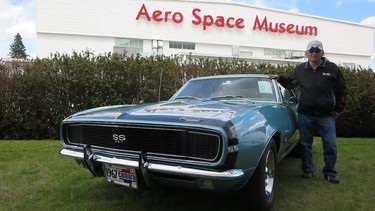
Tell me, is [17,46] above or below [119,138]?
above

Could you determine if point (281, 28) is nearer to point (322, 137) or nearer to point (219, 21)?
point (219, 21)

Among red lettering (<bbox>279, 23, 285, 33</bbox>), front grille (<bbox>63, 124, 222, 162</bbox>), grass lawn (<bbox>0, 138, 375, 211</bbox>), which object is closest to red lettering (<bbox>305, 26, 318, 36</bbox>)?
red lettering (<bbox>279, 23, 285, 33</bbox>)

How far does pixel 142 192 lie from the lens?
424cm

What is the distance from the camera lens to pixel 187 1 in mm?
46344

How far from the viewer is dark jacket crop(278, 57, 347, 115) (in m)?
4.73

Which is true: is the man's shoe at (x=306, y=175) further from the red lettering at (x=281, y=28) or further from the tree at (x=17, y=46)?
the tree at (x=17, y=46)

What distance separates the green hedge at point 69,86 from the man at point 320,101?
422 cm

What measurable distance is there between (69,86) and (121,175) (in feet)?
20.6

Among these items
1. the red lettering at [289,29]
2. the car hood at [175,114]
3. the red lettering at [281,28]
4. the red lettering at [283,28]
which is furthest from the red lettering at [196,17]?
the car hood at [175,114]

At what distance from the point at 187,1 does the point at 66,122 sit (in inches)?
1762

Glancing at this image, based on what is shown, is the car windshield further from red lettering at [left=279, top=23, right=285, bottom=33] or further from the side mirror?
red lettering at [left=279, top=23, right=285, bottom=33]

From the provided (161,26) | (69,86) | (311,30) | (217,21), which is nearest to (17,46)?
(161,26)

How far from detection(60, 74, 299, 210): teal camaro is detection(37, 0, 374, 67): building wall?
39.4m

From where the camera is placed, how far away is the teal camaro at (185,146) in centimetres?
292
